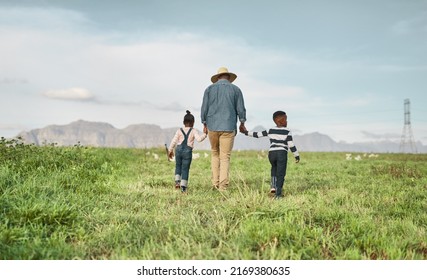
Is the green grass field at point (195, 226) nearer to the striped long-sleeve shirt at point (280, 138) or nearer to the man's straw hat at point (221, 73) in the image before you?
the striped long-sleeve shirt at point (280, 138)

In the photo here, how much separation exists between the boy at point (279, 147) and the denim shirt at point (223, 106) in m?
1.22

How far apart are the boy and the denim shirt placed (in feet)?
4.01

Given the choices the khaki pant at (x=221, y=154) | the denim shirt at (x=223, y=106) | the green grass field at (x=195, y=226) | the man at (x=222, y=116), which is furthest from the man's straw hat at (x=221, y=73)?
the green grass field at (x=195, y=226)

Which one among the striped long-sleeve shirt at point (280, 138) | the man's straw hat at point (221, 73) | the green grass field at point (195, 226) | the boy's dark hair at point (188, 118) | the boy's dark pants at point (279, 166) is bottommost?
the green grass field at point (195, 226)

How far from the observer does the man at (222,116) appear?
33.1 ft

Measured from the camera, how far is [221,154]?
10.2 metres

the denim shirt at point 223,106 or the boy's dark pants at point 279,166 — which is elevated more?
the denim shirt at point 223,106

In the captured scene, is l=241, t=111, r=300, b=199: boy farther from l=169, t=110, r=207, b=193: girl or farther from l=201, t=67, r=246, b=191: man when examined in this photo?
l=169, t=110, r=207, b=193: girl

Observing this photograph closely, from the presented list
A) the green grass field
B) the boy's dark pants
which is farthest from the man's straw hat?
the green grass field

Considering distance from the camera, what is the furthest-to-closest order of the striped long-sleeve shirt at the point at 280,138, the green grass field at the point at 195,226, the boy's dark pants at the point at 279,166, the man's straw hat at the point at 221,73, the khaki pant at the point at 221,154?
1. the man's straw hat at the point at 221,73
2. the khaki pant at the point at 221,154
3. the striped long-sleeve shirt at the point at 280,138
4. the boy's dark pants at the point at 279,166
5. the green grass field at the point at 195,226

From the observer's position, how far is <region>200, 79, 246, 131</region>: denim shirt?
10078mm

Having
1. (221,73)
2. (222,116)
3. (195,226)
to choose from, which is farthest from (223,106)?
(195,226)

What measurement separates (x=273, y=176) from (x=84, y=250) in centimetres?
530
